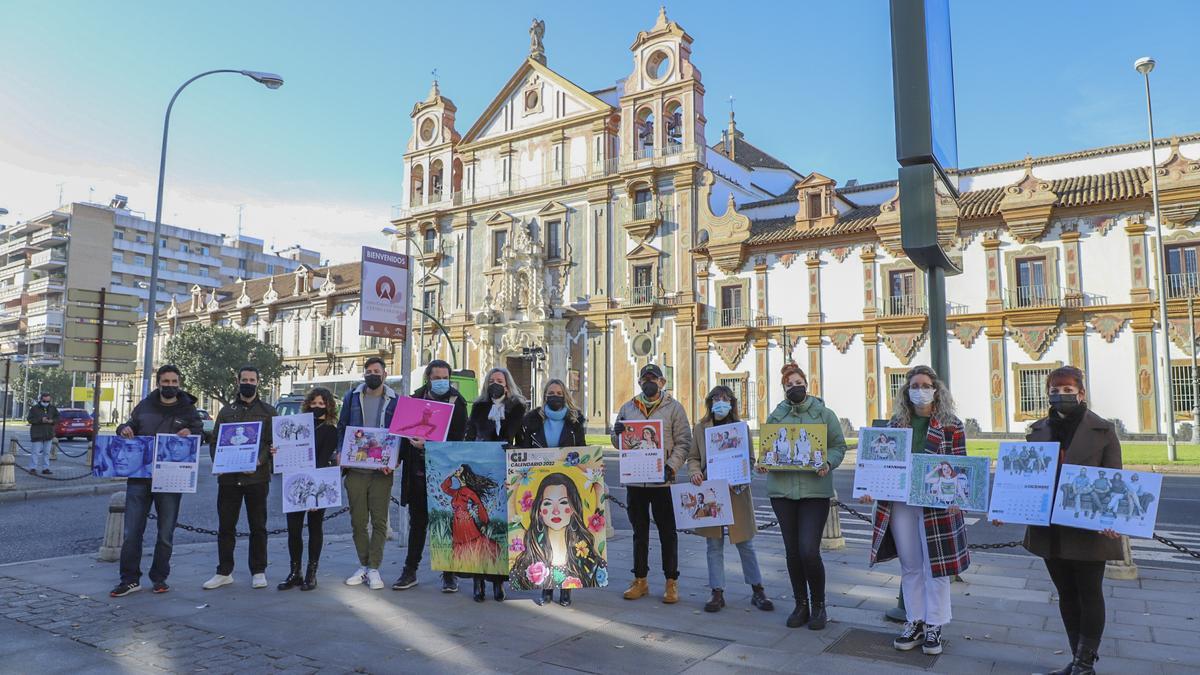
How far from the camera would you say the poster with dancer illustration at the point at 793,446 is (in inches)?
223

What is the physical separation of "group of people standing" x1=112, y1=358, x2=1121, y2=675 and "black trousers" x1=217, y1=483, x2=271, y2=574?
11 mm

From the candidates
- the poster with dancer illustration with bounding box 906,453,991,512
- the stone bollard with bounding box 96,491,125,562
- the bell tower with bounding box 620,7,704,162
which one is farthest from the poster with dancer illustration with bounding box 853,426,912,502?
the bell tower with bounding box 620,7,704,162

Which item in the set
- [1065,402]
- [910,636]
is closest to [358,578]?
[910,636]

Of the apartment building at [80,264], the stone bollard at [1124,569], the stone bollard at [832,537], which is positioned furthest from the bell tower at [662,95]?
the apartment building at [80,264]

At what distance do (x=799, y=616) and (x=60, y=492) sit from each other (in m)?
15.3

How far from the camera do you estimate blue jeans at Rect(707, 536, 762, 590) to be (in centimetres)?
A: 624

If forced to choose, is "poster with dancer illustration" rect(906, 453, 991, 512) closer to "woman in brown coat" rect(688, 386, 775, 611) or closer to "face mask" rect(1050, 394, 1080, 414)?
"face mask" rect(1050, 394, 1080, 414)

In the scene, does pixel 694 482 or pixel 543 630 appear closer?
pixel 543 630

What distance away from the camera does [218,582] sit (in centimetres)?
707

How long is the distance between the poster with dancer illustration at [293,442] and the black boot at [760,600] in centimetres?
409

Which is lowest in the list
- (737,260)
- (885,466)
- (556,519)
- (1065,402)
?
(556,519)

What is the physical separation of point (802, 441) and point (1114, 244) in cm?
2808

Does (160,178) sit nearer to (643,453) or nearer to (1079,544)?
(643,453)

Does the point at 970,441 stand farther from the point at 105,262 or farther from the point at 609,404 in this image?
the point at 105,262
